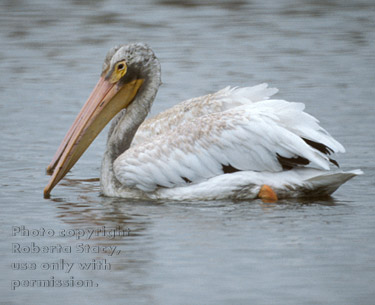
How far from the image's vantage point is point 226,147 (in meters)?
6.99

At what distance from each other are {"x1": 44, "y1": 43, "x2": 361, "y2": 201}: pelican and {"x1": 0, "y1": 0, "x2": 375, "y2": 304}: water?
0.48ft

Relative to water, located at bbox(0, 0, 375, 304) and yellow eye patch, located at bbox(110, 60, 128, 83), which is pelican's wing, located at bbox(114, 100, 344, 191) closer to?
water, located at bbox(0, 0, 375, 304)

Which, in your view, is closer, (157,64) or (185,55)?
(157,64)

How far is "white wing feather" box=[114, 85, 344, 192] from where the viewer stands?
6855 mm

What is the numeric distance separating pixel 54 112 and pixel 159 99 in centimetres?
125

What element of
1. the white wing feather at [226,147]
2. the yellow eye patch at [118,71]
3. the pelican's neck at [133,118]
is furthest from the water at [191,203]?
the yellow eye patch at [118,71]

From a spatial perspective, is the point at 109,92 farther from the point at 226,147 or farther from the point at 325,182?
the point at 325,182

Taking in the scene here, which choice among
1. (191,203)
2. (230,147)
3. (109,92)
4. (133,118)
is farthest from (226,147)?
(109,92)

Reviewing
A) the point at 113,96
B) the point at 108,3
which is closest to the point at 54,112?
the point at 113,96

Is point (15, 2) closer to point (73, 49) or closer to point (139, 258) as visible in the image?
point (73, 49)

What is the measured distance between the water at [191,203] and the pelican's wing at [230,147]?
247 millimetres

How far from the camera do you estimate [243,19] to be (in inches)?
611

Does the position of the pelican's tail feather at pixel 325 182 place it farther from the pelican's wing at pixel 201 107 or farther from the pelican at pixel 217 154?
the pelican's wing at pixel 201 107

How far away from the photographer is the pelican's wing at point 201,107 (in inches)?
305
